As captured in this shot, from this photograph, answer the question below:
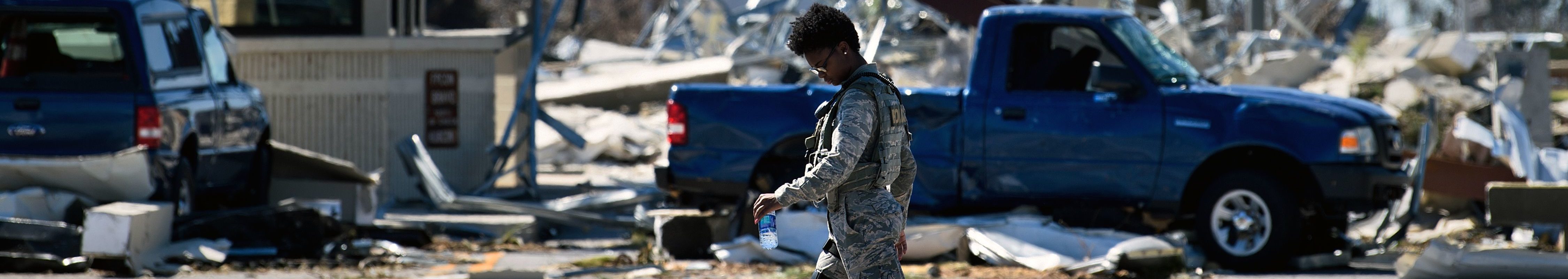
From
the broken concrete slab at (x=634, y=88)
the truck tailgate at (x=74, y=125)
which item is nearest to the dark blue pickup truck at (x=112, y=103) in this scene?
the truck tailgate at (x=74, y=125)

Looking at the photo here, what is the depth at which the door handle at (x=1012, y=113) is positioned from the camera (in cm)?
846

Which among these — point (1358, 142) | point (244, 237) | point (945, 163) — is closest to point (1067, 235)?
point (945, 163)

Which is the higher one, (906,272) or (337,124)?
(337,124)

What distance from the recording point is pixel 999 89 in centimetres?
853

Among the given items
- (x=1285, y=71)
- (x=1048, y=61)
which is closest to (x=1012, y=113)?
(x=1048, y=61)

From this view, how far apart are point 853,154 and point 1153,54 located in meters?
4.53

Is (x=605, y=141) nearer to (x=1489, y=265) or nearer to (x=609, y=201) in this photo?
(x=609, y=201)

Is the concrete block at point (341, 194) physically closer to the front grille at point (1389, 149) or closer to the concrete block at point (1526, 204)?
the front grille at point (1389, 149)

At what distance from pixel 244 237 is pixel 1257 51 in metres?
15.5

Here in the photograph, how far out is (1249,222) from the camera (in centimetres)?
834

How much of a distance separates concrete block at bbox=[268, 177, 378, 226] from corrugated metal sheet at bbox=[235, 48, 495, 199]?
2077 millimetres

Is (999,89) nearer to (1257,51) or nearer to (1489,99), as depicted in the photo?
(1489,99)

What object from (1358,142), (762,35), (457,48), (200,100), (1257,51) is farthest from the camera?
(762,35)

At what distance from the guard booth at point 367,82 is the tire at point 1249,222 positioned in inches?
254
